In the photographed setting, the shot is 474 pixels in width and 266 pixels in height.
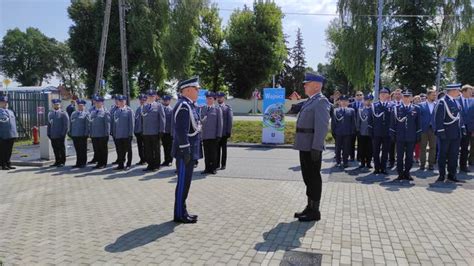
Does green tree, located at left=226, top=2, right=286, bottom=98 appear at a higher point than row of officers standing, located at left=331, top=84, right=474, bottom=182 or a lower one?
higher

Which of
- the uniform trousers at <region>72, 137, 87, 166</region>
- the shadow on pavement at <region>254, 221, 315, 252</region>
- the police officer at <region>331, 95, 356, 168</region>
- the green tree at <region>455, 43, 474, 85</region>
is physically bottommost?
the shadow on pavement at <region>254, 221, 315, 252</region>

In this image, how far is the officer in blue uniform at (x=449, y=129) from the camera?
9031mm

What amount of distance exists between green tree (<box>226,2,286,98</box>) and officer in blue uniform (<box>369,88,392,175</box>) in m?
36.1

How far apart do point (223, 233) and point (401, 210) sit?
10.3ft

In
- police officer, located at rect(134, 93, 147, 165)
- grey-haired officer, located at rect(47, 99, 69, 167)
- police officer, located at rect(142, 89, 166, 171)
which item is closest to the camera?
police officer, located at rect(142, 89, 166, 171)

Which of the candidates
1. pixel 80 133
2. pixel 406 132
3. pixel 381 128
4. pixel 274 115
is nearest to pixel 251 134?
pixel 274 115

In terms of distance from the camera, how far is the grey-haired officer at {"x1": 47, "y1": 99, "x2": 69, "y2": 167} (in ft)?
38.0

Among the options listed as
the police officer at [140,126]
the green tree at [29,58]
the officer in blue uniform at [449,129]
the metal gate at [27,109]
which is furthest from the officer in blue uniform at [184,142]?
the green tree at [29,58]

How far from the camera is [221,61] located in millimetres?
49812

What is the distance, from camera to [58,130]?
1162cm

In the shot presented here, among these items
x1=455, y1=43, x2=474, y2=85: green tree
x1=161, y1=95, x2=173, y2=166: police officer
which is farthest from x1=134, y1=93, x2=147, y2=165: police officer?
x1=455, y1=43, x2=474, y2=85: green tree

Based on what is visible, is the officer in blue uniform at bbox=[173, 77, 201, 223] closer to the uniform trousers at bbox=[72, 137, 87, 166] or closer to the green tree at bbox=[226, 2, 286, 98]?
the uniform trousers at bbox=[72, 137, 87, 166]

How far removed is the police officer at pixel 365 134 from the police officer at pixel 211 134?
3.85 m

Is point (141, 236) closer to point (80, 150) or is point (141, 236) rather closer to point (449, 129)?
point (80, 150)
